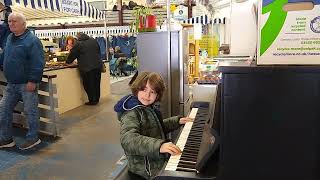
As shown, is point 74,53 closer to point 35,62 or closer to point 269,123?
point 35,62

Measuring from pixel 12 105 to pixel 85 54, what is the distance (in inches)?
105

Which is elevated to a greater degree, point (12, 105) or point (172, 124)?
point (172, 124)

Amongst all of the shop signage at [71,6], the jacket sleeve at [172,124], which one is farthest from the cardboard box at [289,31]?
the shop signage at [71,6]

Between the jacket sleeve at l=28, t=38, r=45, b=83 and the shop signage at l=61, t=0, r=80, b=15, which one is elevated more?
the shop signage at l=61, t=0, r=80, b=15

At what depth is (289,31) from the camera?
0.97m

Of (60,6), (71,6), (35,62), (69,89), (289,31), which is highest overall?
(71,6)

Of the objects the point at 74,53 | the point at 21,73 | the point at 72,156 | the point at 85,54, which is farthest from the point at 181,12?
the point at 72,156

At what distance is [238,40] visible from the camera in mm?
2582

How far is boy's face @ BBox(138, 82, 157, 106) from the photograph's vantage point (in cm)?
186

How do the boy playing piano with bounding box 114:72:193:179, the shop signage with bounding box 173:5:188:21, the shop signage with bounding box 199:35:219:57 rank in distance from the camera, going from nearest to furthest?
the boy playing piano with bounding box 114:72:193:179
the shop signage with bounding box 199:35:219:57
the shop signage with bounding box 173:5:188:21

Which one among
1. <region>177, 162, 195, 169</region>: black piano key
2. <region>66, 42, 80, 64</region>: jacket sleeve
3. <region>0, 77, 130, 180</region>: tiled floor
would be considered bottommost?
<region>0, 77, 130, 180</region>: tiled floor

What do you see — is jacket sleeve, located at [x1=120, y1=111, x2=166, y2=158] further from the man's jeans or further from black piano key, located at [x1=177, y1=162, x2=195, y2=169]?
the man's jeans

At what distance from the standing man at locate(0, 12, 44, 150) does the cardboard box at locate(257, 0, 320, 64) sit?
3.49 meters

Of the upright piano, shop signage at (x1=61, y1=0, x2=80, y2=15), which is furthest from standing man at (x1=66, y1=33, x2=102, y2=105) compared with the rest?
the upright piano
